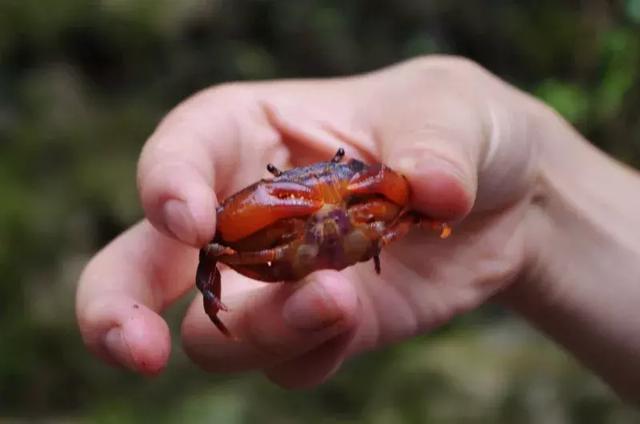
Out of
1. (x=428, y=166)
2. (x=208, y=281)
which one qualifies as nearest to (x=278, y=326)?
(x=208, y=281)

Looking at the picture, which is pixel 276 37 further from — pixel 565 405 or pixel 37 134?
pixel 565 405

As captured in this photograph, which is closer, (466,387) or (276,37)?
(466,387)

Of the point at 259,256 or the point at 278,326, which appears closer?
Answer: the point at 259,256

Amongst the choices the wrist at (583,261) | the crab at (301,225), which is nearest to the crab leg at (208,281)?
the crab at (301,225)

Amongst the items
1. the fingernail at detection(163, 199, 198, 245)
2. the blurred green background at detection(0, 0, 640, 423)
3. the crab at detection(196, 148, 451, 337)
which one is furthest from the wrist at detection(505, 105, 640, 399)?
the blurred green background at detection(0, 0, 640, 423)

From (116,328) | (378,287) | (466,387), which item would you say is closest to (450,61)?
(378,287)

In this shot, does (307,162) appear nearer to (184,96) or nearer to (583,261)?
(583,261)

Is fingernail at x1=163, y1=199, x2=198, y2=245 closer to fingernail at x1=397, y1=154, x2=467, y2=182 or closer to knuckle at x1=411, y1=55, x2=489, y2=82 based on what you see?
fingernail at x1=397, y1=154, x2=467, y2=182

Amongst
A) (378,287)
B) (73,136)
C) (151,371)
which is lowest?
→ (73,136)
